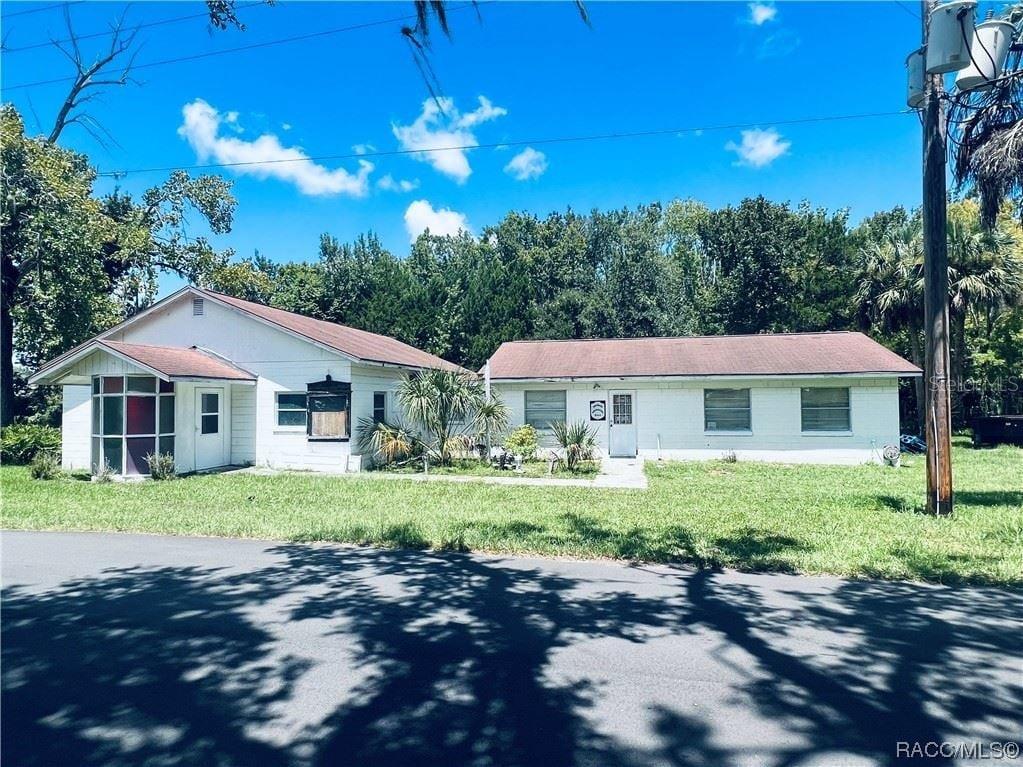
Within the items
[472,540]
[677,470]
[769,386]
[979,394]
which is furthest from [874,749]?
[979,394]

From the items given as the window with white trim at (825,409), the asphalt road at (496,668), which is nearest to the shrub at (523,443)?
the window with white trim at (825,409)

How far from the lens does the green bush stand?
16.4 metres

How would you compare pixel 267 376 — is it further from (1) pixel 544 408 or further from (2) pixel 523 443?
(1) pixel 544 408

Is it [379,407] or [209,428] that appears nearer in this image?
[209,428]

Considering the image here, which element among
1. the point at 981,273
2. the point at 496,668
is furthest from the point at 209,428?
the point at 981,273

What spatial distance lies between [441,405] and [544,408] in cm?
463

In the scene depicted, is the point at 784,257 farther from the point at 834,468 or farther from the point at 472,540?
the point at 472,540

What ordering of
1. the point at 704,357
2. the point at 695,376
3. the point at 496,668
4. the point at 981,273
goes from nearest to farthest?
1. the point at 496,668
2. the point at 695,376
3. the point at 704,357
4. the point at 981,273

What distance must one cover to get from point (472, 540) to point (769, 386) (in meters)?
13.3

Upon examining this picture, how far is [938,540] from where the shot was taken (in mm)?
7215

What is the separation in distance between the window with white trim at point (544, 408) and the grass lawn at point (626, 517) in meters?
5.45

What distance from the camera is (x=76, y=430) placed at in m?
15.2

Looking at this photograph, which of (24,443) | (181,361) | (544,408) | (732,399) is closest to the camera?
(181,361)

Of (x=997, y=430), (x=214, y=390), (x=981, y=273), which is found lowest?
(x=997, y=430)
